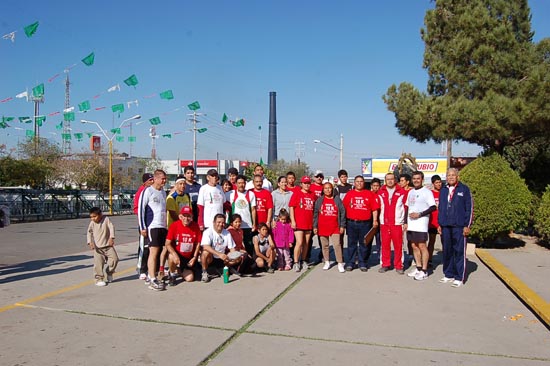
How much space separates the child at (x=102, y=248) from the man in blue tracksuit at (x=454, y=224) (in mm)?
5366

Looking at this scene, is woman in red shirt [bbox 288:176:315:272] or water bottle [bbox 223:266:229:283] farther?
woman in red shirt [bbox 288:176:315:272]

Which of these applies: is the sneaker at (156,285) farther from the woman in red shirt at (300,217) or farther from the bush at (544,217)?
the bush at (544,217)

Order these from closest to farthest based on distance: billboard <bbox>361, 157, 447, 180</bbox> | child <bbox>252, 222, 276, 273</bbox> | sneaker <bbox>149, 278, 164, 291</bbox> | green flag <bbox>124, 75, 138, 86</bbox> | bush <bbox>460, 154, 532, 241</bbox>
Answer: sneaker <bbox>149, 278, 164, 291</bbox>, child <bbox>252, 222, 276, 273</bbox>, bush <bbox>460, 154, 532, 241</bbox>, green flag <bbox>124, 75, 138, 86</bbox>, billboard <bbox>361, 157, 447, 180</bbox>

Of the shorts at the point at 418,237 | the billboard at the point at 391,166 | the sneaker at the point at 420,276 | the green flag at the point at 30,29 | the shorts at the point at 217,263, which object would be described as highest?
the green flag at the point at 30,29

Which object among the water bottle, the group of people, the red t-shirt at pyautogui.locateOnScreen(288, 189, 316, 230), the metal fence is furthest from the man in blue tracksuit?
the metal fence

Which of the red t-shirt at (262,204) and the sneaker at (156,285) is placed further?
the red t-shirt at (262,204)

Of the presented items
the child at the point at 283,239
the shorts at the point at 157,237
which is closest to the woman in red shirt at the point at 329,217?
the child at the point at 283,239

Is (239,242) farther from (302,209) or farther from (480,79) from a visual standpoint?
(480,79)

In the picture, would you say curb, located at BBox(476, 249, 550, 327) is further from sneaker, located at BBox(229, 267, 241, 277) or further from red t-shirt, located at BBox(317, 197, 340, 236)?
sneaker, located at BBox(229, 267, 241, 277)

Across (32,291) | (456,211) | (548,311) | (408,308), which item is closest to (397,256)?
(456,211)

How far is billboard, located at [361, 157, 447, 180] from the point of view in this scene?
45156 millimetres

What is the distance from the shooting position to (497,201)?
433 inches

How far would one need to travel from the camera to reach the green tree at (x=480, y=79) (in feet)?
37.5

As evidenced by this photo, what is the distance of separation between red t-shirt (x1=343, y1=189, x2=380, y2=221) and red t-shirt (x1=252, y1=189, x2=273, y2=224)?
1494 mm
